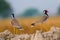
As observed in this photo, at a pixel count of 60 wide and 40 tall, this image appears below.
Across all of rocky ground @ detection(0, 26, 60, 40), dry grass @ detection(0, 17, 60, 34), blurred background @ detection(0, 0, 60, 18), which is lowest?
rocky ground @ detection(0, 26, 60, 40)

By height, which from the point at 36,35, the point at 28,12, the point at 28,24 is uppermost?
the point at 28,12

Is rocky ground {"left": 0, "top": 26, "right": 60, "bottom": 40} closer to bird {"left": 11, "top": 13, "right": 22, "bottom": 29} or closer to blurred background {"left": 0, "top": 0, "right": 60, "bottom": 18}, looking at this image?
bird {"left": 11, "top": 13, "right": 22, "bottom": 29}

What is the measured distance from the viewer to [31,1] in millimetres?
3727

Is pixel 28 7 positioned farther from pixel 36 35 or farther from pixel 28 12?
pixel 36 35

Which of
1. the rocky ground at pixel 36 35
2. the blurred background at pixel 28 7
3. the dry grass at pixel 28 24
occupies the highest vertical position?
the blurred background at pixel 28 7

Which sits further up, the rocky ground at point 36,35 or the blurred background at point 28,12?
the blurred background at point 28,12

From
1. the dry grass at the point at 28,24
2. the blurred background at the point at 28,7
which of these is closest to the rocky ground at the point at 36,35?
the dry grass at the point at 28,24

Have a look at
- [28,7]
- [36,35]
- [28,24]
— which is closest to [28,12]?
[28,7]

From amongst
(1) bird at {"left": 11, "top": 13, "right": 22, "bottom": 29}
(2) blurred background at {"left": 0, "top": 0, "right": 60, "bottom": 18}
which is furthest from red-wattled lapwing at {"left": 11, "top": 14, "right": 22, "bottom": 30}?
(2) blurred background at {"left": 0, "top": 0, "right": 60, "bottom": 18}

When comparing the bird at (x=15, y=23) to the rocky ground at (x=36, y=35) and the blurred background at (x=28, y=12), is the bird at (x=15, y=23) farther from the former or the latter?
A: the rocky ground at (x=36, y=35)

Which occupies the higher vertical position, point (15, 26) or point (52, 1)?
point (52, 1)

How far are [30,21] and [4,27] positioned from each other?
0.48 m

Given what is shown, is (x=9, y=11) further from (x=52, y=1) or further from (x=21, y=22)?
(x=52, y=1)

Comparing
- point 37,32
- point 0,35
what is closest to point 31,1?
point 37,32
